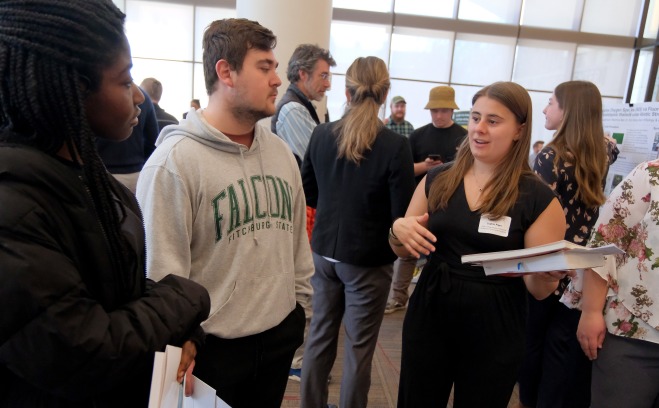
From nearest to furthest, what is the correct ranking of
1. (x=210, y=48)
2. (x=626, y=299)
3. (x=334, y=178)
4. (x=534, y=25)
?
(x=210, y=48)
(x=626, y=299)
(x=334, y=178)
(x=534, y=25)

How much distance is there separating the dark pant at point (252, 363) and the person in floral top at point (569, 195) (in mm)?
1341

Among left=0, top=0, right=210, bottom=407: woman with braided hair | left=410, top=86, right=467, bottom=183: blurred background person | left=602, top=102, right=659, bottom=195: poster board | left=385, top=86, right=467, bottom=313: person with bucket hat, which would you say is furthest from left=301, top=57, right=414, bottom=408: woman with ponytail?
left=602, top=102, right=659, bottom=195: poster board

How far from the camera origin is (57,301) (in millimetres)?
632

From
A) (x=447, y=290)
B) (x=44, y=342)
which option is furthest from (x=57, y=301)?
(x=447, y=290)

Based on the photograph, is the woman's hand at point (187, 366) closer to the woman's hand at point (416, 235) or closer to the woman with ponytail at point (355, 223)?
the woman's hand at point (416, 235)

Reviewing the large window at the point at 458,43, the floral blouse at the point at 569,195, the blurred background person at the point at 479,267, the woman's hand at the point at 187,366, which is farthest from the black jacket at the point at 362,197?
the large window at the point at 458,43

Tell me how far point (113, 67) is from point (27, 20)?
14cm

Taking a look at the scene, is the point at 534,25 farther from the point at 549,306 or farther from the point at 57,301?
the point at 57,301

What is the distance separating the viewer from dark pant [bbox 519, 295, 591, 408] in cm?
189

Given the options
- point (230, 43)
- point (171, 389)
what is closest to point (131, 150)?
point (230, 43)

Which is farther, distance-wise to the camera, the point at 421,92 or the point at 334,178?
the point at 421,92

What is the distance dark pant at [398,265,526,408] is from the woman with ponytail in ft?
1.44

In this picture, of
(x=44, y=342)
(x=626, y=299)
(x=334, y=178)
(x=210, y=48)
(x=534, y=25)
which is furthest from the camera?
(x=534, y=25)

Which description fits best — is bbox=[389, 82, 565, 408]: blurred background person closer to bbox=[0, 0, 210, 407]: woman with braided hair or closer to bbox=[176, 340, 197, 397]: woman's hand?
bbox=[176, 340, 197, 397]: woman's hand
